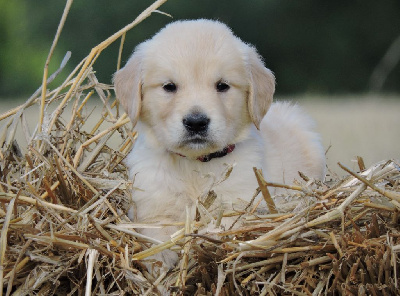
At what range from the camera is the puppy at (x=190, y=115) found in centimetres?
452

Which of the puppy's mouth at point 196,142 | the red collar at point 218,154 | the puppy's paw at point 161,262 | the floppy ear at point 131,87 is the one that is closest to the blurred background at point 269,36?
the floppy ear at point 131,87

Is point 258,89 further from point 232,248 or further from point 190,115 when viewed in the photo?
point 232,248

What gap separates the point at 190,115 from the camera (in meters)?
4.42

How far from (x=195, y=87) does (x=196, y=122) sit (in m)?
0.25

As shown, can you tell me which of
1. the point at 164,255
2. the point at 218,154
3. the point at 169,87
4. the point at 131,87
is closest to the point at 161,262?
the point at 164,255

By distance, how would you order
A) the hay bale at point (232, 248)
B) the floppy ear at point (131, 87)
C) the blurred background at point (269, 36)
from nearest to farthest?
the hay bale at point (232, 248)
the floppy ear at point (131, 87)
the blurred background at point (269, 36)

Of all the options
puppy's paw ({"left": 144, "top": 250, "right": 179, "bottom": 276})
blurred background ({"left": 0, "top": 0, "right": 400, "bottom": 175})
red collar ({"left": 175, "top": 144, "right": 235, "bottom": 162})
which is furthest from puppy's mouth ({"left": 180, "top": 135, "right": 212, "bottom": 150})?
blurred background ({"left": 0, "top": 0, "right": 400, "bottom": 175})

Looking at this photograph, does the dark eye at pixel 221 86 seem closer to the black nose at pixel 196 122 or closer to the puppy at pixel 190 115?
the puppy at pixel 190 115

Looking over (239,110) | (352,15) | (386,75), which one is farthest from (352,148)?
(352,15)

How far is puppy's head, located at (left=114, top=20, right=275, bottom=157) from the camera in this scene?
4488 millimetres

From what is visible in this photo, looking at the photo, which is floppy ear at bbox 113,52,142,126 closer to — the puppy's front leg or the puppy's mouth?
the puppy's mouth

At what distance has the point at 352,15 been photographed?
73.7ft

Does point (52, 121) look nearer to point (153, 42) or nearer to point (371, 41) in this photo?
point (153, 42)

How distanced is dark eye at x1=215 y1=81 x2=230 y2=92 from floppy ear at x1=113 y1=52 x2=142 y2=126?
499mm
